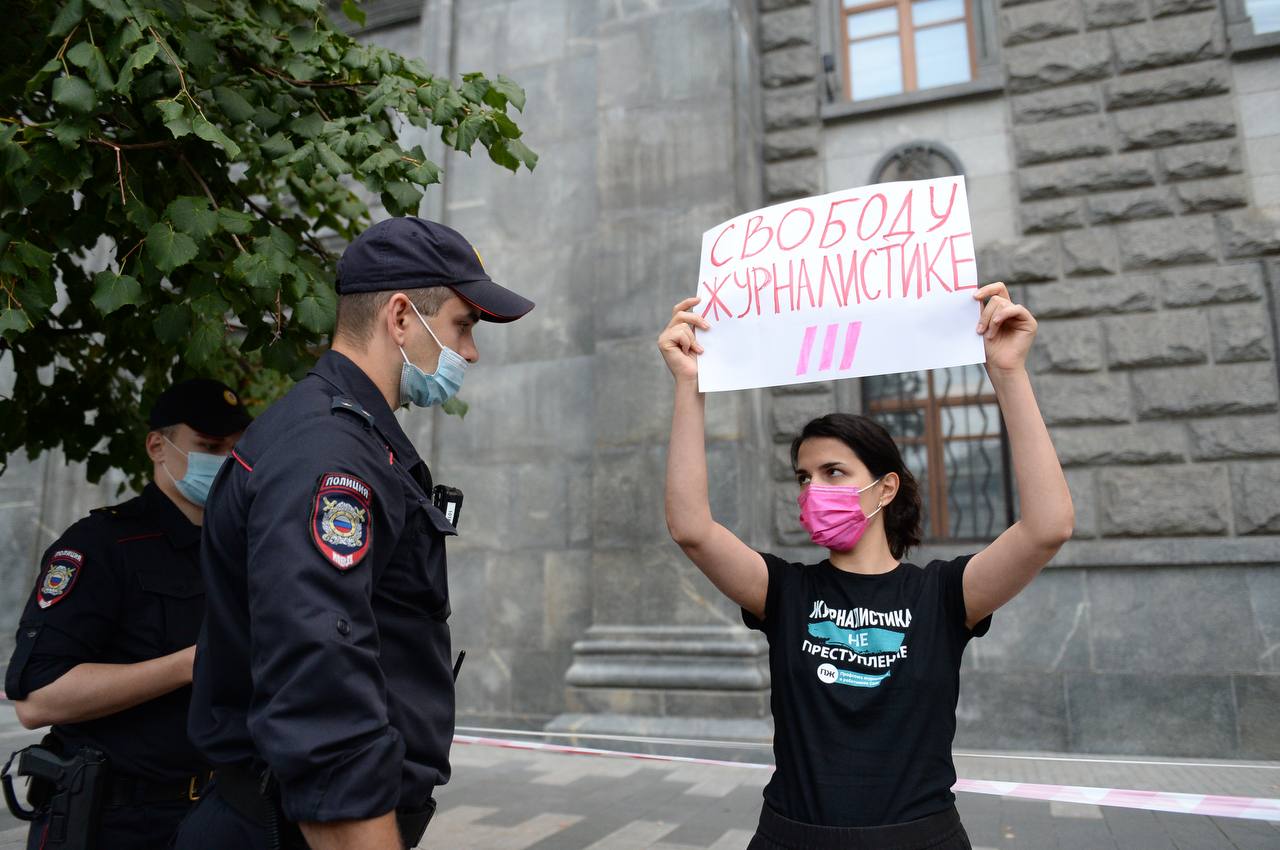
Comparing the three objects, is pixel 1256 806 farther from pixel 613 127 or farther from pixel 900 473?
pixel 613 127

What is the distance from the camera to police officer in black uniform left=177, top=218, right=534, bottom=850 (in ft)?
4.74

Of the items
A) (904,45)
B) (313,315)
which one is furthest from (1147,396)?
(313,315)

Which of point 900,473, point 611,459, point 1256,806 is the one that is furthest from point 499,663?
point 900,473

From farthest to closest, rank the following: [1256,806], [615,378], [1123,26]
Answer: [615,378], [1123,26], [1256,806]

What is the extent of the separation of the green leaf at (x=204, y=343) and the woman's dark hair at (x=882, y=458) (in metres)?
1.92

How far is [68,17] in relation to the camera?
106 inches

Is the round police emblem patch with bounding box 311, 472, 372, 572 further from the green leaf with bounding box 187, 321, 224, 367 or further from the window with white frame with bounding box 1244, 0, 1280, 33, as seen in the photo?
the window with white frame with bounding box 1244, 0, 1280, 33

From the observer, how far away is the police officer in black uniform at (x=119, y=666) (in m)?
2.47

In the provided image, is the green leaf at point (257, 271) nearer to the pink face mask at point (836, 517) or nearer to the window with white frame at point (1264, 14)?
the pink face mask at point (836, 517)

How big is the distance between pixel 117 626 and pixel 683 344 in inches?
70.2

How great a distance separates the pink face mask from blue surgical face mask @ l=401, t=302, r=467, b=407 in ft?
3.12

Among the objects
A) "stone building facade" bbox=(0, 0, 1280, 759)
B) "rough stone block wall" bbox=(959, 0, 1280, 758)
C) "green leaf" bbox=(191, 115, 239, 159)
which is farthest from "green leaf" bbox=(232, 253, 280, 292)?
"rough stone block wall" bbox=(959, 0, 1280, 758)

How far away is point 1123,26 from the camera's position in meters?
7.59

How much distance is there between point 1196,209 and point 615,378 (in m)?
4.79
